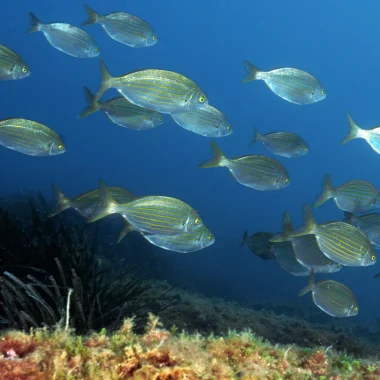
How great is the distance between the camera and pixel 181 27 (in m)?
150

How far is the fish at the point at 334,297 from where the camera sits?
5461 mm

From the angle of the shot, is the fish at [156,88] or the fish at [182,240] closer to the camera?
the fish at [182,240]

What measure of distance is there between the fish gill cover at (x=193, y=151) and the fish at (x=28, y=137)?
0.7 inches

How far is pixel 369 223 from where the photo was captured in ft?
21.3

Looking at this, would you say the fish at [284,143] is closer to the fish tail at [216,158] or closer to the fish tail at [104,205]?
the fish tail at [216,158]

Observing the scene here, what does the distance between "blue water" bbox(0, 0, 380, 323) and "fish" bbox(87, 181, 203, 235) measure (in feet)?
294

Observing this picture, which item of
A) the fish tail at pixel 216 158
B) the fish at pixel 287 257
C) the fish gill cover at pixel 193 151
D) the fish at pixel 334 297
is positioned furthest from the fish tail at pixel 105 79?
the fish at pixel 334 297

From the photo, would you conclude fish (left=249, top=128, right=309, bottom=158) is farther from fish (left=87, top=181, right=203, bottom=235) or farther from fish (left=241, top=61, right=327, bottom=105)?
fish (left=87, top=181, right=203, bottom=235)

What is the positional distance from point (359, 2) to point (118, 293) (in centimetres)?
14238

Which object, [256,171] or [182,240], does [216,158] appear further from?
[182,240]

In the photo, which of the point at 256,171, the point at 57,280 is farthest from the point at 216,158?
the point at 57,280

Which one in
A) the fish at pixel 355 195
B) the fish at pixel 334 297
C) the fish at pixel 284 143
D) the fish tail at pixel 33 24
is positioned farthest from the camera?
the fish tail at pixel 33 24

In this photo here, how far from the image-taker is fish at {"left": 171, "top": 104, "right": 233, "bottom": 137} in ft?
18.9

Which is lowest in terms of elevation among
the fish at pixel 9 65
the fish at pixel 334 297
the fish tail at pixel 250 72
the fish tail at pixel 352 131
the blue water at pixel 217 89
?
the blue water at pixel 217 89
